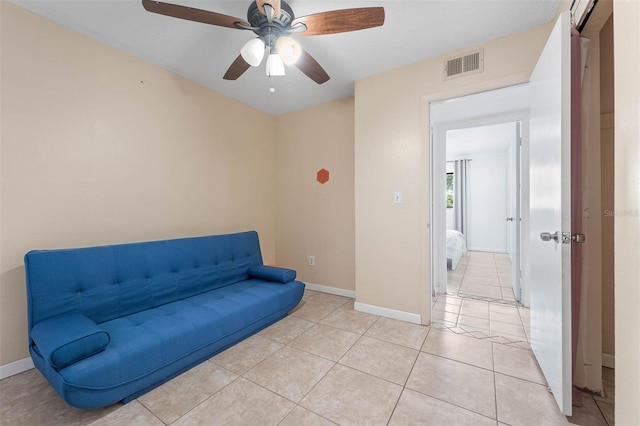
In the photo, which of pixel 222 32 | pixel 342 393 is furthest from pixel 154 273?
pixel 222 32

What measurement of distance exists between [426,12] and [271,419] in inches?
109

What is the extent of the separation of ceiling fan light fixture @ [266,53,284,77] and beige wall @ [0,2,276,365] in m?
1.44

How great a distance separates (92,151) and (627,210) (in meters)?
3.21

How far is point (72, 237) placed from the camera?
1987 millimetres

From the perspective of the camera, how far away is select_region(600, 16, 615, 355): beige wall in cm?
169

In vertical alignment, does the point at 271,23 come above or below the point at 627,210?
above

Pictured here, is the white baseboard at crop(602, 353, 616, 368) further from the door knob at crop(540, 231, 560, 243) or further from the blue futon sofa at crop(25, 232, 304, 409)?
the blue futon sofa at crop(25, 232, 304, 409)

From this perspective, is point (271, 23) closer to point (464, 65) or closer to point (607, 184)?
point (464, 65)

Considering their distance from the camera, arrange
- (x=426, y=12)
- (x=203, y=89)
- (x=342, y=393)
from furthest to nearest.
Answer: (x=203, y=89), (x=426, y=12), (x=342, y=393)

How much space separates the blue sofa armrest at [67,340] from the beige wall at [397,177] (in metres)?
2.20

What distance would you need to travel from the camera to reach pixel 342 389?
1.59 meters

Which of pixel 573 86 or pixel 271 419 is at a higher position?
pixel 573 86

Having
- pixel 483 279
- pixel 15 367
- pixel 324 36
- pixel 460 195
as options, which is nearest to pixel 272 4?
pixel 324 36

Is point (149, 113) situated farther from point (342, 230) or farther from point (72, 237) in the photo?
point (342, 230)
